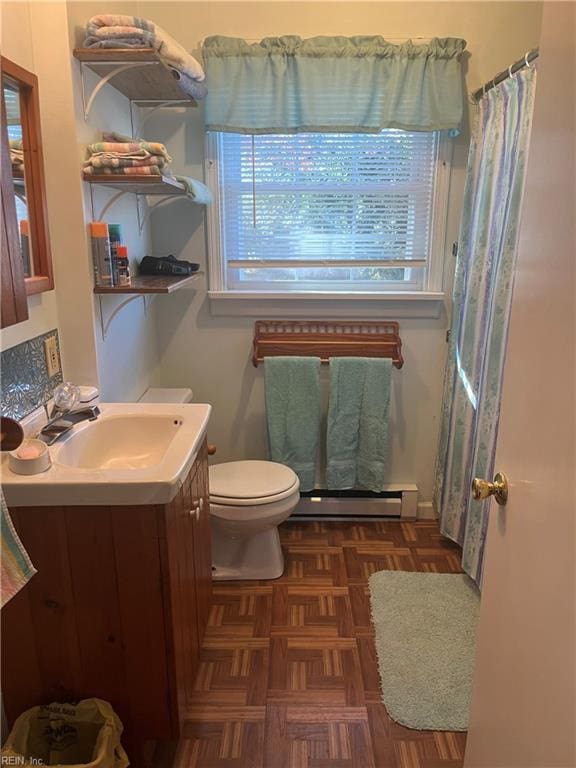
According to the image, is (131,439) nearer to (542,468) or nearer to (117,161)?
(117,161)

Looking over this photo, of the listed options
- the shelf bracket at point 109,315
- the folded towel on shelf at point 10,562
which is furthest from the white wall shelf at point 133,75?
the folded towel on shelf at point 10,562

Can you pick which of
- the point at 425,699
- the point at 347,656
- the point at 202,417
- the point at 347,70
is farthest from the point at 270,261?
the point at 425,699

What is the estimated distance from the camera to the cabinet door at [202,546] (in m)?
1.80

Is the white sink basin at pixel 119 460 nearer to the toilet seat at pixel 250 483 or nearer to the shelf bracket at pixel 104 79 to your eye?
the toilet seat at pixel 250 483

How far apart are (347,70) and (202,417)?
1.62 m

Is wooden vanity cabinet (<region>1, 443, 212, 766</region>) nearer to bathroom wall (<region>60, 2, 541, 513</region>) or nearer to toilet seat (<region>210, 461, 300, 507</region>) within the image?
toilet seat (<region>210, 461, 300, 507</region>)

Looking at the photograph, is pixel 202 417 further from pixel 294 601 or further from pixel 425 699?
pixel 425 699

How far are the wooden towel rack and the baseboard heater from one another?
0.68 meters

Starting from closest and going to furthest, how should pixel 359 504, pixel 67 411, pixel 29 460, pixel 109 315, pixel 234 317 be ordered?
pixel 29 460 → pixel 67 411 → pixel 109 315 → pixel 234 317 → pixel 359 504

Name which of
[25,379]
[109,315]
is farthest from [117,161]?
[25,379]

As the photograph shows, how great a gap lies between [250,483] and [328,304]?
3.08ft

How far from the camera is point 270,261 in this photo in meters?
2.73

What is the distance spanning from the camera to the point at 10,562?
1043mm

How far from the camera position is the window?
2592 mm
